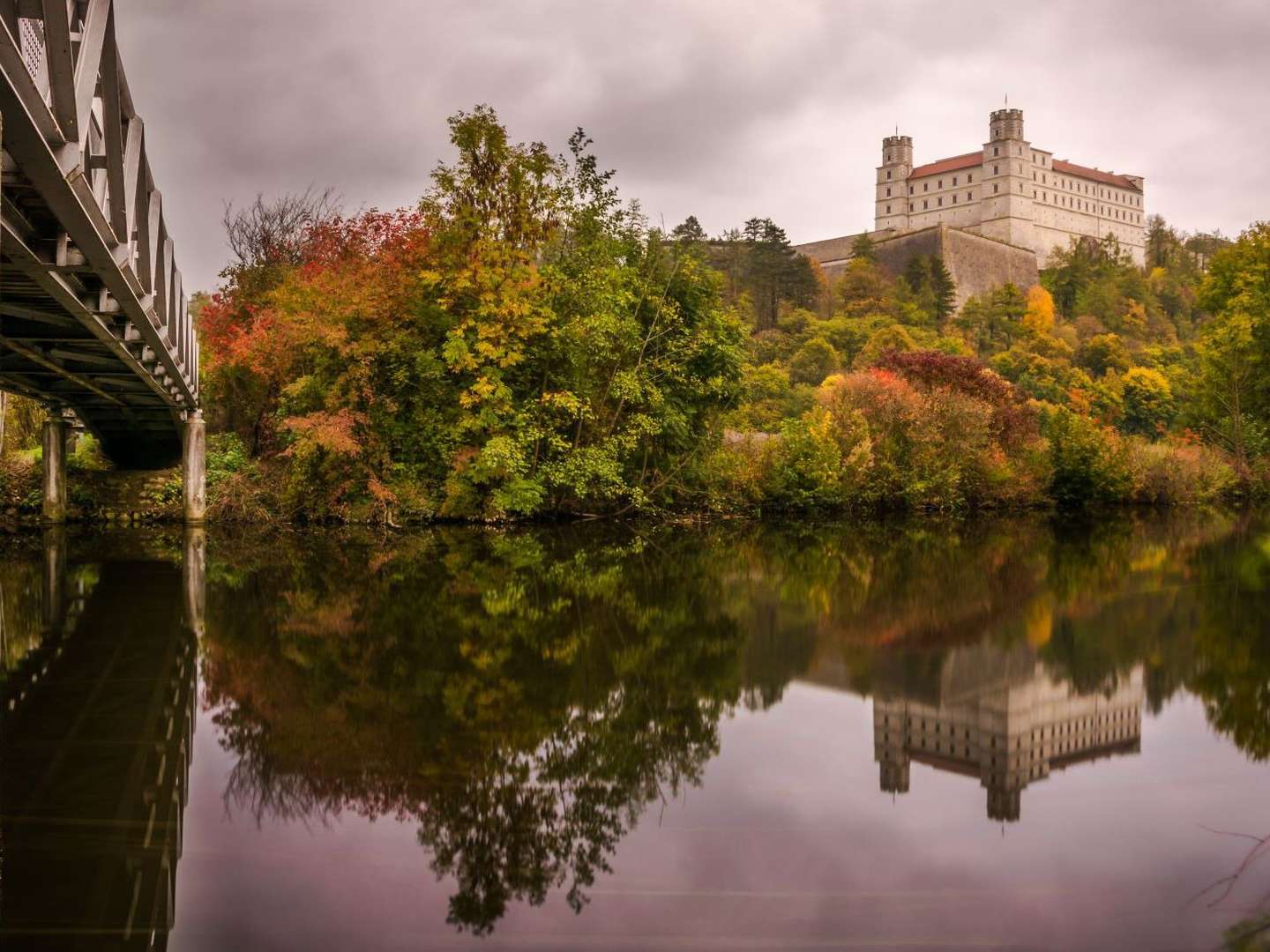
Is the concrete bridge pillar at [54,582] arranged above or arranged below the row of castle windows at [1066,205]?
below

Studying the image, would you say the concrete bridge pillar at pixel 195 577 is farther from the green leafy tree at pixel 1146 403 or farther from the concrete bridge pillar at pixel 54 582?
the green leafy tree at pixel 1146 403

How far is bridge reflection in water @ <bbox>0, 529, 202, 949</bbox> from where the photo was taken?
380 cm

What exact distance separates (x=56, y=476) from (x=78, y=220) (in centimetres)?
1788

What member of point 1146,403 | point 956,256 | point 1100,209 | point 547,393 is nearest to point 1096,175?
point 1100,209

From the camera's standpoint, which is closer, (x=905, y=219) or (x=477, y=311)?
(x=477, y=311)

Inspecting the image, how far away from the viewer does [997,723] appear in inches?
275

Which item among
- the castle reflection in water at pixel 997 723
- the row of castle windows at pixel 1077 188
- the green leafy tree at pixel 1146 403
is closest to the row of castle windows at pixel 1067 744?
the castle reflection in water at pixel 997 723

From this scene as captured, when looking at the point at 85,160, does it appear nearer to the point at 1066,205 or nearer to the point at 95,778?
the point at 95,778

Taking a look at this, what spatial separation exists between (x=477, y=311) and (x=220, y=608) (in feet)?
43.0

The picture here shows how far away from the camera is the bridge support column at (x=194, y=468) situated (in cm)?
2341

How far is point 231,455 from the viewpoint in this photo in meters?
25.8

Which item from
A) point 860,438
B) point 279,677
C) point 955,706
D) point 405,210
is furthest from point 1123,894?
point 860,438

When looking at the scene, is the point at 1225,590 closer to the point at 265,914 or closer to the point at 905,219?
the point at 265,914

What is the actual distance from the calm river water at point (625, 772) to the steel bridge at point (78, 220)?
3.23 m
